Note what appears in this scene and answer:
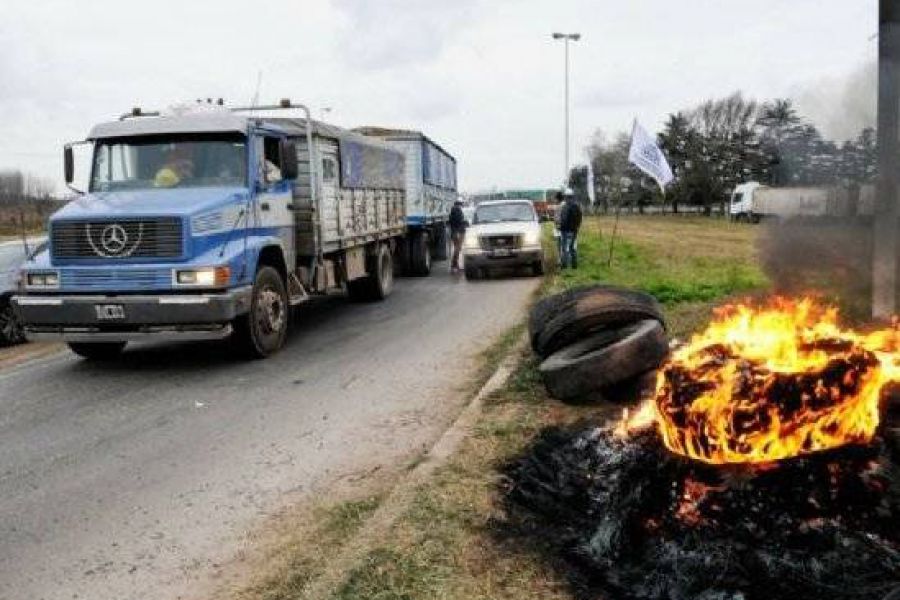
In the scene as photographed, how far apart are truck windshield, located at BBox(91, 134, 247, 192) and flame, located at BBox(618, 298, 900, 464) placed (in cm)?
670

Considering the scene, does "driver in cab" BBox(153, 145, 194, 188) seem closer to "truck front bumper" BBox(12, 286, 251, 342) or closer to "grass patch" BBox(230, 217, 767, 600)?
"truck front bumper" BBox(12, 286, 251, 342)

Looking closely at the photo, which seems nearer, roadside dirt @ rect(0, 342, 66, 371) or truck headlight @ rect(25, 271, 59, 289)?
truck headlight @ rect(25, 271, 59, 289)

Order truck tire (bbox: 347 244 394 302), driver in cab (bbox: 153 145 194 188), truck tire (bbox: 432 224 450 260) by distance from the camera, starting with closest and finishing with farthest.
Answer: driver in cab (bbox: 153 145 194 188), truck tire (bbox: 347 244 394 302), truck tire (bbox: 432 224 450 260)

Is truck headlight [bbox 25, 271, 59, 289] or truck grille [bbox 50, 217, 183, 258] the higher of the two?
truck grille [bbox 50, 217, 183, 258]

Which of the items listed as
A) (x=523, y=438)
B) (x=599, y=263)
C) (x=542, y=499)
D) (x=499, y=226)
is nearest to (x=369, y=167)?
(x=499, y=226)

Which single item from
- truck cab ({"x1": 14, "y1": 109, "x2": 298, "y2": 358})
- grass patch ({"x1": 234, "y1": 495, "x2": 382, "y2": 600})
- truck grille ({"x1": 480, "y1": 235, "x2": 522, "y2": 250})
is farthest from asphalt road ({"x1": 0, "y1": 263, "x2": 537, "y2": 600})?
truck grille ({"x1": 480, "y1": 235, "x2": 522, "y2": 250})

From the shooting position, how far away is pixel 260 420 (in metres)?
6.89

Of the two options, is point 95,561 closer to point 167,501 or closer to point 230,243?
point 167,501

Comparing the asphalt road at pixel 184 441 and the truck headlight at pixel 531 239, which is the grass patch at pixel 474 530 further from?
the truck headlight at pixel 531 239

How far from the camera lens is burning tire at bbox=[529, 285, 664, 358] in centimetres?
684

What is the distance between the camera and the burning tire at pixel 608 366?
20.1ft

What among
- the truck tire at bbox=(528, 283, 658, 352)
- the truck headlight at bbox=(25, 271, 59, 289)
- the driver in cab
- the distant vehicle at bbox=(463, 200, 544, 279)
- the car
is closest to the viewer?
the truck tire at bbox=(528, 283, 658, 352)

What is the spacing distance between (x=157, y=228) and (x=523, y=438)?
493cm

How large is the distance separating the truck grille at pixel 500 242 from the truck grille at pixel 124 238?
1039 centimetres
